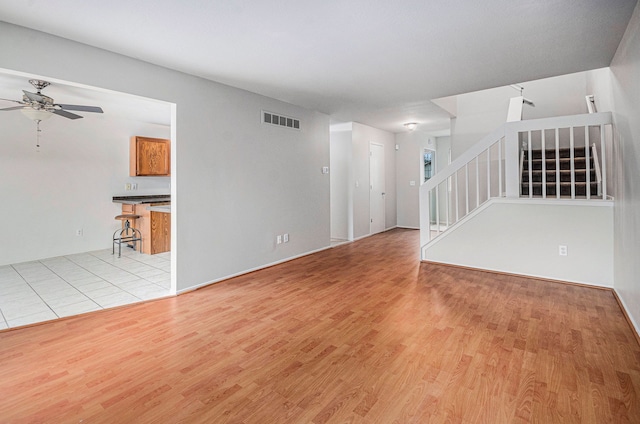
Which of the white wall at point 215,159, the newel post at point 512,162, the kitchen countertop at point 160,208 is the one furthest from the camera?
the kitchen countertop at point 160,208

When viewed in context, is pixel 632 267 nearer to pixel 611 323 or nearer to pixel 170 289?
pixel 611 323

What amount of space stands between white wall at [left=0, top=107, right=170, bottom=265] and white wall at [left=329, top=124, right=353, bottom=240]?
393cm

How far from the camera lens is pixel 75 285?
3.74 meters

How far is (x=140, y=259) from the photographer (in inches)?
201

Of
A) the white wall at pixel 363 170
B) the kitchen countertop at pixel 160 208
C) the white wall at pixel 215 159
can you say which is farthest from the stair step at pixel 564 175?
the kitchen countertop at pixel 160 208

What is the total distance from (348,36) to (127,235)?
5.57 meters

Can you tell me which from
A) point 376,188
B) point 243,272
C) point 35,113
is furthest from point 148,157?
point 376,188

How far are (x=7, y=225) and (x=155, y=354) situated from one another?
14.3 feet

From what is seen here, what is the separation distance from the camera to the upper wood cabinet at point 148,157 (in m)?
5.98

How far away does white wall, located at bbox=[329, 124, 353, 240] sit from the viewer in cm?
662

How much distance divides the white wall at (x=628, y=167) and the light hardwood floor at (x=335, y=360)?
1.05ft

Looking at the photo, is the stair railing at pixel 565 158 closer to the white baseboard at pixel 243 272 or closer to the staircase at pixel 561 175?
the staircase at pixel 561 175

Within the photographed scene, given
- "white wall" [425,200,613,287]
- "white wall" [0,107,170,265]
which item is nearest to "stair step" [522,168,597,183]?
"white wall" [425,200,613,287]

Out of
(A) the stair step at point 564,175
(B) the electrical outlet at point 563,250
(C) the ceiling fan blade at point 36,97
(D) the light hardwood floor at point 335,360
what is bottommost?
(D) the light hardwood floor at point 335,360
